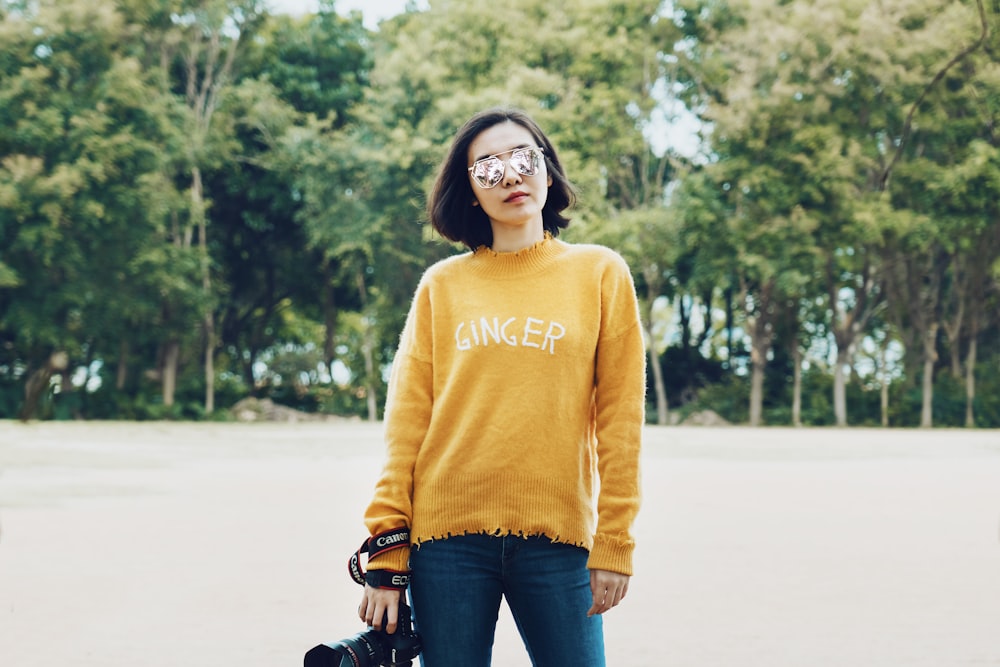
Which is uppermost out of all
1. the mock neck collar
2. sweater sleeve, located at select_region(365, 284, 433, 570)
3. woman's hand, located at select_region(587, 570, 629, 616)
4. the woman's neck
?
the woman's neck

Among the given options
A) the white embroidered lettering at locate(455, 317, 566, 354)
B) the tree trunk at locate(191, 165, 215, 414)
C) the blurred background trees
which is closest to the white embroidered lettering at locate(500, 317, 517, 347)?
the white embroidered lettering at locate(455, 317, 566, 354)

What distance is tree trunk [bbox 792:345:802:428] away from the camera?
3256cm

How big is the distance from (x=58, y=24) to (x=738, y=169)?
17.4m

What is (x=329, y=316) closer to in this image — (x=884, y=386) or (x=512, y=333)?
(x=884, y=386)

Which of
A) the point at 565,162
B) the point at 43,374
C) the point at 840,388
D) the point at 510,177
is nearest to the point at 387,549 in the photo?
the point at 510,177

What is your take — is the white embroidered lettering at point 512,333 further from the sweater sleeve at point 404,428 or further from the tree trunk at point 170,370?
the tree trunk at point 170,370

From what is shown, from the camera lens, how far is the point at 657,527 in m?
9.04

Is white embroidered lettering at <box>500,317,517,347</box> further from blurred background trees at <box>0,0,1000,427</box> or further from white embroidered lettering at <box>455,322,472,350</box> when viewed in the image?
blurred background trees at <box>0,0,1000,427</box>

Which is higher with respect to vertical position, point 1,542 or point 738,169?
point 738,169

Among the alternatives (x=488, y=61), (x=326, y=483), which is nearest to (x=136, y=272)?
(x=488, y=61)

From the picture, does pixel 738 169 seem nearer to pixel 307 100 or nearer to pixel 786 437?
pixel 786 437

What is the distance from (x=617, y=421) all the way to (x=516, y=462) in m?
0.21

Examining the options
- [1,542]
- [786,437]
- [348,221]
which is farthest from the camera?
[348,221]

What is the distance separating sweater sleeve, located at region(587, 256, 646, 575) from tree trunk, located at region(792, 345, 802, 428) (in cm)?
3047
